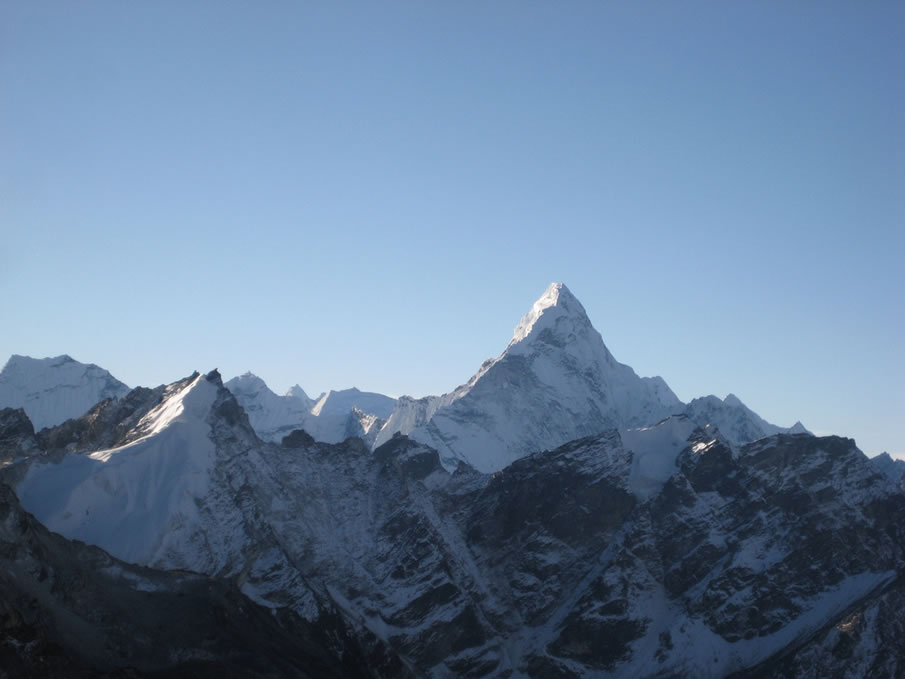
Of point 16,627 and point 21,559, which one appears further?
point 21,559

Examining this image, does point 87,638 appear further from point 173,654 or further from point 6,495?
point 6,495

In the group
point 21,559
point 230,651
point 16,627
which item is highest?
point 21,559

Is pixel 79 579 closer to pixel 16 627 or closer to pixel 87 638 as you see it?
pixel 87 638

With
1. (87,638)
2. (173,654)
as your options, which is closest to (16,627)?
(87,638)

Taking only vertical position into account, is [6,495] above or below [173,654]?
above

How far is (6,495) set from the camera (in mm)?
194125

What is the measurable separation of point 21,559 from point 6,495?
12.1 metres

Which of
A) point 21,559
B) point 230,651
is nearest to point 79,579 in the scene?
point 21,559

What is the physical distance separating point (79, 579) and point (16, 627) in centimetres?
3780

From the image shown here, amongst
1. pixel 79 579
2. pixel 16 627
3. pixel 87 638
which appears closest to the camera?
pixel 16 627

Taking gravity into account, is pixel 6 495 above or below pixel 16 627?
Answer: above

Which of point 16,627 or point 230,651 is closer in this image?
point 16,627

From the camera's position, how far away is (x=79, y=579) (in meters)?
197

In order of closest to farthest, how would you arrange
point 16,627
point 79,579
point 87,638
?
1. point 16,627
2. point 87,638
3. point 79,579
